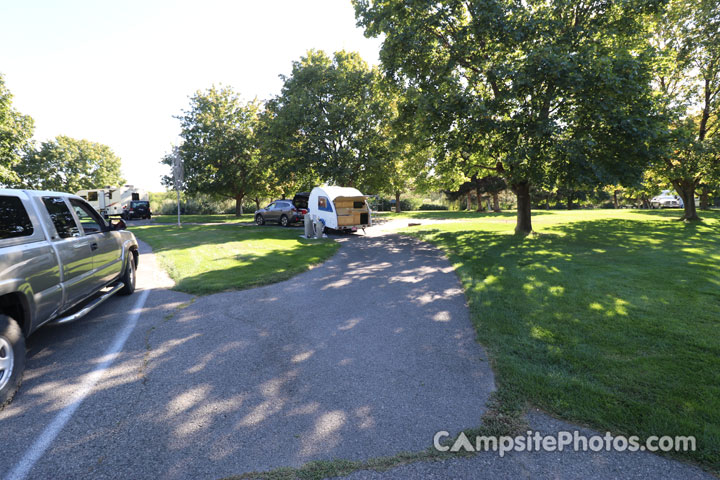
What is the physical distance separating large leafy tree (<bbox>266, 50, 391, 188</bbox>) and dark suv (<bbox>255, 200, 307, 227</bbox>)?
12.5ft

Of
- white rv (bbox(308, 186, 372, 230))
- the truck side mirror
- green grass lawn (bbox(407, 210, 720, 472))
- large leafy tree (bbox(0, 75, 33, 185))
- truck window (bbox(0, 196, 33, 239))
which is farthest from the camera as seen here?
large leafy tree (bbox(0, 75, 33, 185))

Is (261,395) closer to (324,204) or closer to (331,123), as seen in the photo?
(324,204)

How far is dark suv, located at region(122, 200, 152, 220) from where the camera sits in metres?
31.8

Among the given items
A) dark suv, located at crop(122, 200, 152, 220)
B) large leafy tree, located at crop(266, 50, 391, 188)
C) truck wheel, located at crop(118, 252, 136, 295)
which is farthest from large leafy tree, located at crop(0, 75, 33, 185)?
truck wheel, located at crop(118, 252, 136, 295)

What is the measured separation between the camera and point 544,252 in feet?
36.9

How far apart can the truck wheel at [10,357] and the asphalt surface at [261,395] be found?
138mm

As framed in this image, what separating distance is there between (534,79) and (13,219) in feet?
44.4

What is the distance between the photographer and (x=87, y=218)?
530 centimetres

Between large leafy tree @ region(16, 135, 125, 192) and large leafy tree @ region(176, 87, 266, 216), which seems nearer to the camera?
large leafy tree @ region(176, 87, 266, 216)

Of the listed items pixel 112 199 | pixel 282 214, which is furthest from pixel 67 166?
pixel 282 214

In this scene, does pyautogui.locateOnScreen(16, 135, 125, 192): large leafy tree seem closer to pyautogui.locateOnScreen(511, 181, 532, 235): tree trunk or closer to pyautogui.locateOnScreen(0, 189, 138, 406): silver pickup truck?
pyautogui.locateOnScreen(0, 189, 138, 406): silver pickup truck

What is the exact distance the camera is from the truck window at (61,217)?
4.24 metres

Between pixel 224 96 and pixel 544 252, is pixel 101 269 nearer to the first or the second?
pixel 544 252

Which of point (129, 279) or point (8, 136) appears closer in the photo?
point (129, 279)
